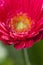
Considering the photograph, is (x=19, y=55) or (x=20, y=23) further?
(x=19, y=55)

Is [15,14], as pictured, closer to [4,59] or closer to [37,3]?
[37,3]

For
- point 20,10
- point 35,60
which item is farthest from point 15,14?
point 35,60

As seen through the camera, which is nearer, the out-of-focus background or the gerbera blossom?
the gerbera blossom

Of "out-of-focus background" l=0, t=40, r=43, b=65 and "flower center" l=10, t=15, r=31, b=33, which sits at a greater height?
"flower center" l=10, t=15, r=31, b=33

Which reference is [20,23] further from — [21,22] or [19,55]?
[19,55]

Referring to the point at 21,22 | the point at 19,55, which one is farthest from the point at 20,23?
the point at 19,55

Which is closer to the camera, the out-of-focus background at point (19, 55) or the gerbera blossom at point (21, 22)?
the gerbera blossom at point (21, 22)

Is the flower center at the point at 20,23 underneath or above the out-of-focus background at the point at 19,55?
above
